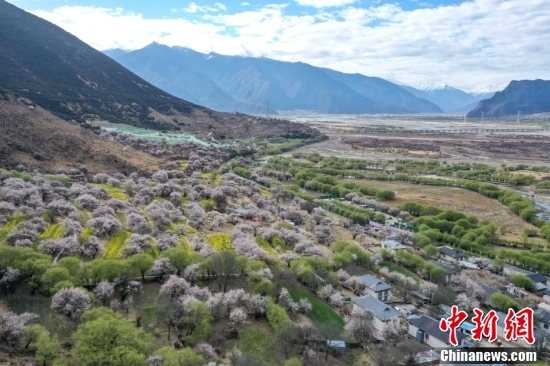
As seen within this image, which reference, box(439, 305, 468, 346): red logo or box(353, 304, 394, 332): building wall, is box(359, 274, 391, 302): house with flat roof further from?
box(439, 305, 468, 346): red logo

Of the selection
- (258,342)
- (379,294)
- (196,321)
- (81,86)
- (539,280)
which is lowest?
(258,342)

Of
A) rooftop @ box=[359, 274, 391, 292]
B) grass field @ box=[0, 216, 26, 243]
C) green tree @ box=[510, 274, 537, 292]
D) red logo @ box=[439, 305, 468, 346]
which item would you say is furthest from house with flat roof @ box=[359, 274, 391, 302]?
grass field @ box=[0, 216, 26, 243]

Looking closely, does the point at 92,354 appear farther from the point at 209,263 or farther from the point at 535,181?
the point at 535,181

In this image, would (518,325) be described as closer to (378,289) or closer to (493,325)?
(493,325)

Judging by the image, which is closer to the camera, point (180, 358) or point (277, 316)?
point (180, 358)

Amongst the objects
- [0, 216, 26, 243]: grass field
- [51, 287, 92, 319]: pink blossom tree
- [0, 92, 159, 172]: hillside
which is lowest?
[51, 287, 92, 319]: pink blossom tree

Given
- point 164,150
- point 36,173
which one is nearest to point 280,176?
point 164,150

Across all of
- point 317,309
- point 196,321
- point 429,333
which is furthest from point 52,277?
point 429,333
